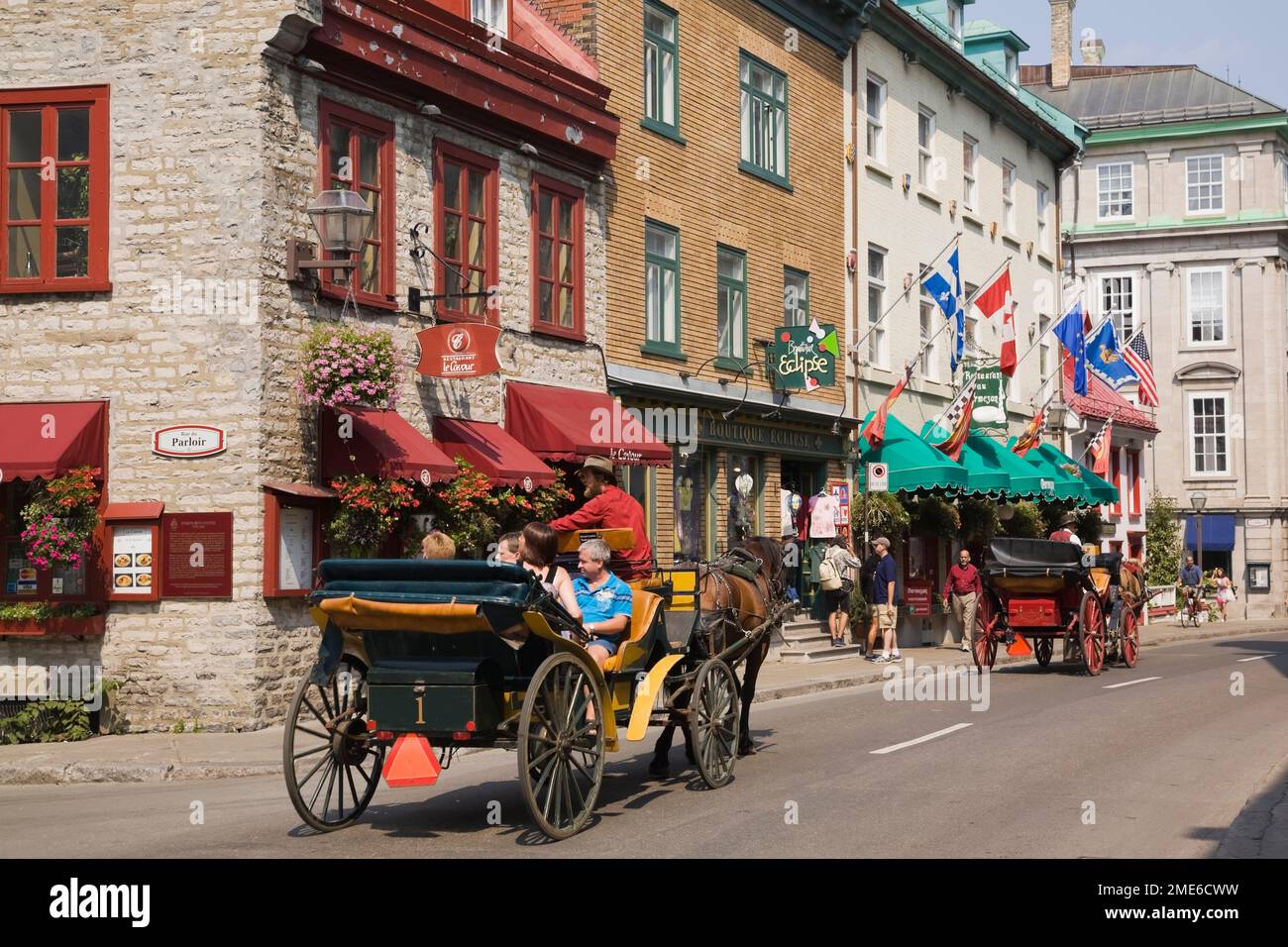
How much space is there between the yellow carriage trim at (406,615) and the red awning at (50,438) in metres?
6.71

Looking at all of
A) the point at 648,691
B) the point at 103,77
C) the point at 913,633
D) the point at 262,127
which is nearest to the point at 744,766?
the point at 648,691

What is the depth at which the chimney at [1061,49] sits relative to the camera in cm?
5828

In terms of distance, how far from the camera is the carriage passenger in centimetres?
986

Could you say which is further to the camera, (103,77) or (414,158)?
(414,158)

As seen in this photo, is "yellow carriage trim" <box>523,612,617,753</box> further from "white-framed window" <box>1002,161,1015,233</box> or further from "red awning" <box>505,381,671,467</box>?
"white-framed window" <box>1002,161,1015,233</box>

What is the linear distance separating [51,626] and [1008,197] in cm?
2719

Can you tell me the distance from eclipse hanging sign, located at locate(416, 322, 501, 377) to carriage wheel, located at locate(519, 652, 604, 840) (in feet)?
25.4

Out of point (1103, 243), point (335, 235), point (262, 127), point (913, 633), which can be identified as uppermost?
point (1103, 243)

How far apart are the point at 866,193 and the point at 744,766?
18.6 m

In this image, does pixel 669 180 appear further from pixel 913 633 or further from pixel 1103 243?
pixel 1103 243

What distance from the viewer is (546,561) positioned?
992 centimetres

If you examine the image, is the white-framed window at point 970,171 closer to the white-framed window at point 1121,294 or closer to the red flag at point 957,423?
the red flag at point 957,423

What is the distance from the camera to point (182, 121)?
597 inches

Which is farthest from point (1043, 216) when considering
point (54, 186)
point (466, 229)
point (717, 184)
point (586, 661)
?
point (586, 661)
